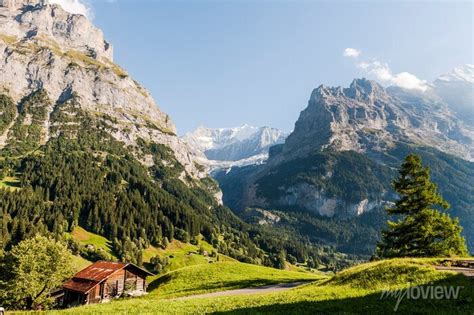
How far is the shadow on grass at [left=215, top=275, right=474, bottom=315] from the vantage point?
70.5 feet

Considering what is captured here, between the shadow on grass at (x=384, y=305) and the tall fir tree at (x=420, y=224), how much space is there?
26811mm

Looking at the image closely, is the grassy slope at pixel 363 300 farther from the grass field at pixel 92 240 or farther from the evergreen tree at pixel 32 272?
the grass field at pixel 92 240

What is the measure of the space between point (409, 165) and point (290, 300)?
119 ft

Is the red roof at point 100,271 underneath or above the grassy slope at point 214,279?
underneath

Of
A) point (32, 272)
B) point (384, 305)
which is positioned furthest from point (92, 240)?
point (384, 305)

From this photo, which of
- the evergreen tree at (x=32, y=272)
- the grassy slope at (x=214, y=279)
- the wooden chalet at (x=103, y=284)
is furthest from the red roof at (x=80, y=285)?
the grassy slope at (x=214, y=279)

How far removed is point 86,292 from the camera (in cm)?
7219

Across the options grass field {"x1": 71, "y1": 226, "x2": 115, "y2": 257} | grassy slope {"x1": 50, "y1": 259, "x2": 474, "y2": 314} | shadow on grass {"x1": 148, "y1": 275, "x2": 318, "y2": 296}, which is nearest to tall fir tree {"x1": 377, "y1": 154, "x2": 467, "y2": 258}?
shadow on grass {"x1": 148, "y1": 275, "x2": 318, "y2": 296}

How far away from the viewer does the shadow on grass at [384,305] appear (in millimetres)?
21484

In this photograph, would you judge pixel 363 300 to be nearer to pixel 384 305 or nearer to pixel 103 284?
pixel 384 305

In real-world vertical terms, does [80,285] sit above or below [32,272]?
below

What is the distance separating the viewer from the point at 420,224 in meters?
51.8

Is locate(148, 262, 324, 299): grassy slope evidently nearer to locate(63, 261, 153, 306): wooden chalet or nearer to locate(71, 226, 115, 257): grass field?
locate(63, 261, 153, 306): wooden chalet

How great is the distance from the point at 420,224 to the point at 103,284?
63.9 m
